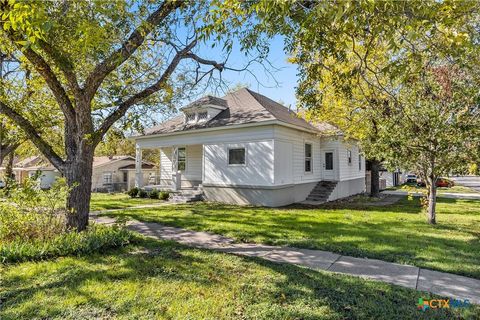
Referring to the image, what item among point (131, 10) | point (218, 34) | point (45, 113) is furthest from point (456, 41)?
point (45, 113)

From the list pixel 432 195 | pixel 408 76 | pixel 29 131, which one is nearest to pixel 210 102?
pixel 29 131

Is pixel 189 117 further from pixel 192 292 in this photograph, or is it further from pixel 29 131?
pixel 192 292

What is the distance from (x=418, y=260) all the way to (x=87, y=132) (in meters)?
7.47

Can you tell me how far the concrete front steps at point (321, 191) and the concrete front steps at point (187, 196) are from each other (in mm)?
6095

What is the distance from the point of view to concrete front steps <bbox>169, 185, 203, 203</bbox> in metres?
15.6

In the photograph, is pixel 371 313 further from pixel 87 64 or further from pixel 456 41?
pixel 87 64

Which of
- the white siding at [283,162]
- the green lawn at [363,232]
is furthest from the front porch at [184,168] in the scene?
the green lawn at [363,232]

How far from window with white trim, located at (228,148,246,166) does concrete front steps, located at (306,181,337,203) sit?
184 inches

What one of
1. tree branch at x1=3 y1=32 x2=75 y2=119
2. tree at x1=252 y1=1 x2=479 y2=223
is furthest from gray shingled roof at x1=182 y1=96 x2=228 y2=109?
tree branch at x1=3 y1=32 x2=75 y2=119

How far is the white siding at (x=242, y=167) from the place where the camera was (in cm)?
1370

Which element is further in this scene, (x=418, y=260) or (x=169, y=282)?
(x=418, y=260)

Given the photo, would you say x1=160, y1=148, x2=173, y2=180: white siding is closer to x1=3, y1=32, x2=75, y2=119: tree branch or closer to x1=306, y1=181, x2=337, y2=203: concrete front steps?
x1=306, y1=181, x2=337, y2=203: concrete front steps

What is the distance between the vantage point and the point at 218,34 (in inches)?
189

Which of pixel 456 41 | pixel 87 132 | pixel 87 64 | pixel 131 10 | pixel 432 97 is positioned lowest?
pixel 87 132
